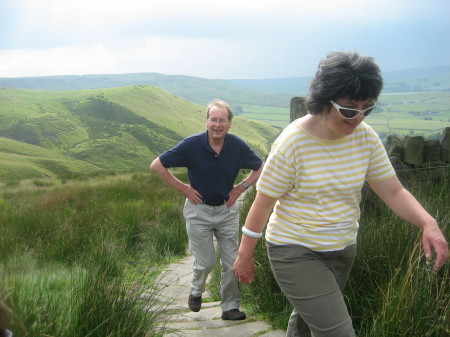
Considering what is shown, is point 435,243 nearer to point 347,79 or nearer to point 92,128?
point 347,79

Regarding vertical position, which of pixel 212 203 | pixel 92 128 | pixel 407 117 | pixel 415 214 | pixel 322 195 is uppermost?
pixel 322 195

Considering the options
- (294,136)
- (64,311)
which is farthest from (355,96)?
(64,311)

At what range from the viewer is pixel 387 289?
319cm

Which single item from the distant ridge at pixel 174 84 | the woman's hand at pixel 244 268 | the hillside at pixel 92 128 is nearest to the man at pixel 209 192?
the woman's hand at pixel 244 268

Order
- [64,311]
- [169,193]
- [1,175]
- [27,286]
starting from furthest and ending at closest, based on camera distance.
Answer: [1,175]
[169,193]
[27,286]
[64,311]

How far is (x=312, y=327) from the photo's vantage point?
239 centimetres

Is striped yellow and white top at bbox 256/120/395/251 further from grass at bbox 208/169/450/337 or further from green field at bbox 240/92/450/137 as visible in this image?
grass at bbox 208/169/450/337

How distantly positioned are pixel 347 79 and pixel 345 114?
150 millimetres

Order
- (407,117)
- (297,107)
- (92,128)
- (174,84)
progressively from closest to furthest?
(297,107)
(407,117)
(92,128)
(174,84)

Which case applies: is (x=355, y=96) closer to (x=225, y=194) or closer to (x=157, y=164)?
(x=225, y=194)

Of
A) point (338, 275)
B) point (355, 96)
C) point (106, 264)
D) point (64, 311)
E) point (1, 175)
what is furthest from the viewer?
point (1, 175)

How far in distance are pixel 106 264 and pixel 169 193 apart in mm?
9043

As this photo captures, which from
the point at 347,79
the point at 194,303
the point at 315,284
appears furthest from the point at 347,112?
the point at 194,303

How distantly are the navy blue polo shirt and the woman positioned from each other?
1932 millimetres
